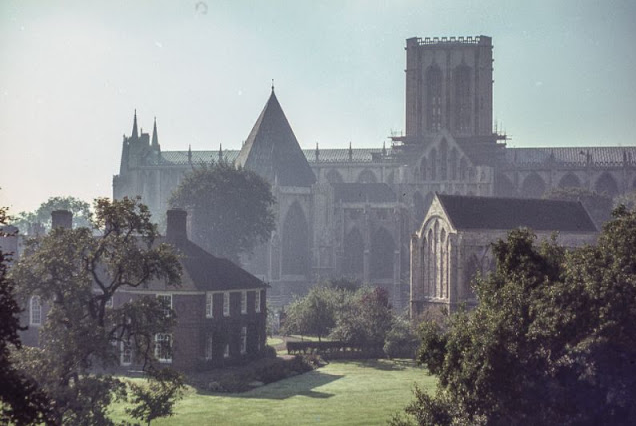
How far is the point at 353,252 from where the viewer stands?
126562 mm

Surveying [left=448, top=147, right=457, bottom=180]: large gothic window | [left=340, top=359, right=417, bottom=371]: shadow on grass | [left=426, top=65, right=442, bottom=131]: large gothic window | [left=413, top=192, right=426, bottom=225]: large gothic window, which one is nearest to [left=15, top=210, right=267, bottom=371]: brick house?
[left=340, top=359, right=417, bottom=371]: shadow on grass

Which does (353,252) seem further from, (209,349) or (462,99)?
(209,349)

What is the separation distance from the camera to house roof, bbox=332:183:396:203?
130 metres

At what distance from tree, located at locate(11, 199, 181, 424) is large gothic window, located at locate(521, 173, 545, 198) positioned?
10353 cm

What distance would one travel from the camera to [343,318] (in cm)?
7300

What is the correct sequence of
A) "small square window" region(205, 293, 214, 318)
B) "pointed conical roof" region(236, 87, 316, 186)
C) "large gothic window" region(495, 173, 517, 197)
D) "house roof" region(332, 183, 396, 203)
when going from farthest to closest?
1. "large gothic window" region(495, 173, 517, 197)
2. "pointed conical roof" region(236, 87, 316, 186)
3. "house roof" region(332, 183, 396, 203)
4. "small square window" region(205, 293, 214, 318)

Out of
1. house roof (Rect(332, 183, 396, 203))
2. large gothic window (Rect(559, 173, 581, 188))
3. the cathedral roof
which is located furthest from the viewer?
the cathedral roof

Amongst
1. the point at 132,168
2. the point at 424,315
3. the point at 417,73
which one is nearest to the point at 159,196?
the point at 132,168

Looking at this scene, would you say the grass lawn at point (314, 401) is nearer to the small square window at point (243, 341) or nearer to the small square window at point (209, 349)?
the small square window at point (243, 341)

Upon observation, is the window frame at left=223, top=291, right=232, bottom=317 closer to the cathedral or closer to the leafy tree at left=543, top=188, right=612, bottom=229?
the cathedral

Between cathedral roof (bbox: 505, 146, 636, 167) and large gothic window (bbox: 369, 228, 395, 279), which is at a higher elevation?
cathedral roof (bbox: 505, 146, 636, 167)

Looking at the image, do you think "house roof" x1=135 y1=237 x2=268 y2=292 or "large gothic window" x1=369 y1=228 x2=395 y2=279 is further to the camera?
"large gothic window" x1=369 y1=228 x2=395 y2=279

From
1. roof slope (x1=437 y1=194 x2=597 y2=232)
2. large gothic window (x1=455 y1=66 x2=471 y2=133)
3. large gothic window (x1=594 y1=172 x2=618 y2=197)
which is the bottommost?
roof slope (x1=437 y1=194 x2=597 y2=232)

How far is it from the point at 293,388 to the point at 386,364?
1268 centimetres
